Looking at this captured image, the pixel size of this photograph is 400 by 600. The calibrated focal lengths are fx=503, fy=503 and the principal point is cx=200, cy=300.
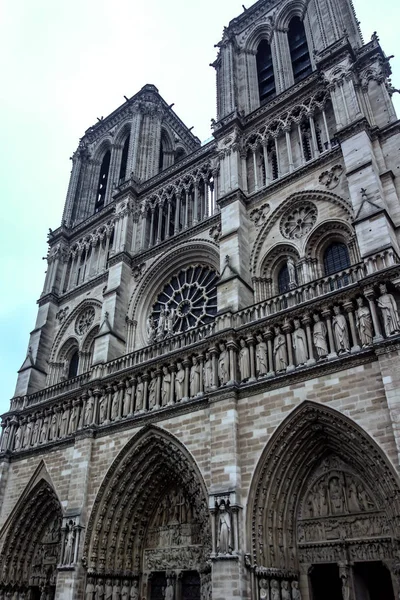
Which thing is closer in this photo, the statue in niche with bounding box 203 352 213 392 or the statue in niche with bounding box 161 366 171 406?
the statue in niche with bounding box 203 352 213 392

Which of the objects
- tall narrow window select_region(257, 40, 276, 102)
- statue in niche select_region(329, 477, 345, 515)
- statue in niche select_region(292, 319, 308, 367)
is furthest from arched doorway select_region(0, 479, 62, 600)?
tall narrow window select_region(257, 40, 276, 102)

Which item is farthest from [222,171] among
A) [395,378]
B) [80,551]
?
[80,551]

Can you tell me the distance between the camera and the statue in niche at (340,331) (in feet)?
35.3

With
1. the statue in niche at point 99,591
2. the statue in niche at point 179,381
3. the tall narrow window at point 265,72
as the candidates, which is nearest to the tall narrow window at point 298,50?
the tall narrow window at point 265,72

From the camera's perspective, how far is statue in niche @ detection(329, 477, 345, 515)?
410 inches

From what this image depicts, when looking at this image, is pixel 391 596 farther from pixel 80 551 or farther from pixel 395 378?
pixel 80 551

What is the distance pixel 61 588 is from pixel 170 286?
32.2 feet

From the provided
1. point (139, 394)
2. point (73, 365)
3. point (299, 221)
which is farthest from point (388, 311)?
point (73, 365)

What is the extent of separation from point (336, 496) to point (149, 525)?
5768mm

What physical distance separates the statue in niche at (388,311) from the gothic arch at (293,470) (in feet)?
6.59

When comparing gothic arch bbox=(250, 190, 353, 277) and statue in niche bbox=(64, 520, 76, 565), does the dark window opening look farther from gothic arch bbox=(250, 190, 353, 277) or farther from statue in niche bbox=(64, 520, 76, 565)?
gothic arch bbox=(250, 190, 353, 277)

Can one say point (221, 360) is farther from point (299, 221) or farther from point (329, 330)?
point (299, 221)

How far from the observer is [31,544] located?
53.0 ft

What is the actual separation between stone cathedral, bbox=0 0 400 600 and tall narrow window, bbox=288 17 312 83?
90 mm
